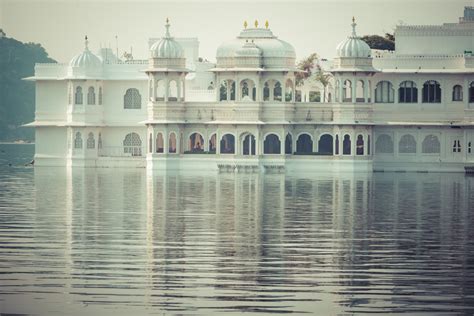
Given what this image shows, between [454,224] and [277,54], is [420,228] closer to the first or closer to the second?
[454,224]

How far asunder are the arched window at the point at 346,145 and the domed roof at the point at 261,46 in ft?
16.3

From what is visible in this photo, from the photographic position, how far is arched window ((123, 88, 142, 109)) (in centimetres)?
7112

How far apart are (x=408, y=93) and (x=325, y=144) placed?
4177mm

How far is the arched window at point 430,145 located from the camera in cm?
6606

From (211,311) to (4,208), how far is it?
18.4 m

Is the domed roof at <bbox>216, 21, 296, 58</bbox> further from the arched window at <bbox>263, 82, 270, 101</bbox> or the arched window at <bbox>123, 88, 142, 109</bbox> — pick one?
the arched window at <bbox>123, 88, 142, 109</bbox>

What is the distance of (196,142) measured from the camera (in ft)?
232

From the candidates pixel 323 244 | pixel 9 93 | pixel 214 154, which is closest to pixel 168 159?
pixel 214 154

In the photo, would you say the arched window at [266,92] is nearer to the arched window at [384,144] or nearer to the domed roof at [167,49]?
the domed roof at [167,49]

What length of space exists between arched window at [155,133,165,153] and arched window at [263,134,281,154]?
429cm

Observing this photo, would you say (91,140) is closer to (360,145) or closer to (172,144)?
(172,144)

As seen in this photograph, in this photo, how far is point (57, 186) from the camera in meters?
49.2

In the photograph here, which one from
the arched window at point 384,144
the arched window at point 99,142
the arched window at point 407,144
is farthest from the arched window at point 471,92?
the arched window at point 99,142

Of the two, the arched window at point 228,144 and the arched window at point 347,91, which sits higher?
the arched window at point 347,91
